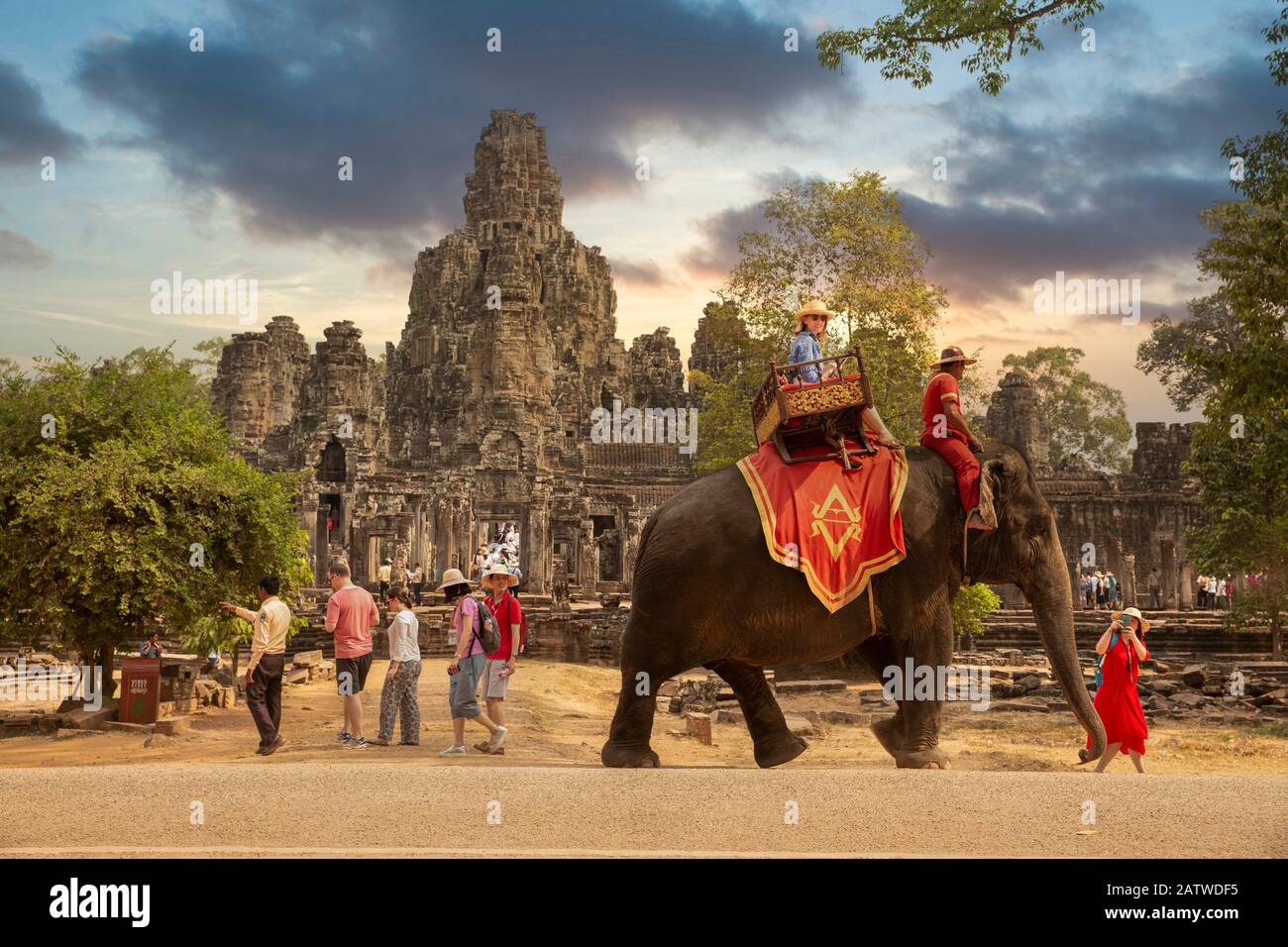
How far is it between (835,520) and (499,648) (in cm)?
438

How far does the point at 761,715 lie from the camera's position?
8.09 m

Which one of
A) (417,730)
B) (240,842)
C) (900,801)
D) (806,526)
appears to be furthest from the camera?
(417,730)

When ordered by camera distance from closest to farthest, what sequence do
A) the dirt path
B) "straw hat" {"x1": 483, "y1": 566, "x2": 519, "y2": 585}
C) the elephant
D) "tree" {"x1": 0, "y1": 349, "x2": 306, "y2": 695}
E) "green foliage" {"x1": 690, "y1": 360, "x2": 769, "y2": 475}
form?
the elephant → the dirt path → "straw hat" {"x1": 483, "y1": 566, "x2": 519, "y2": 585} → "tree" {"x1": 0, "y1": 349, "x2": 306, "y2": 695} → "green foliage" {"x1": 690, "y1": 360, "x2": 769, "y2": 475}

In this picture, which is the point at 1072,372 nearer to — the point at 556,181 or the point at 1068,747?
the point at 556,181

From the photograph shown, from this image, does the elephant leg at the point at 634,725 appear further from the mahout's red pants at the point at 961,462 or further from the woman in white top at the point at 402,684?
the woman in white top at the point at 402,684

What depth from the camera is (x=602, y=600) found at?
31.0 metres

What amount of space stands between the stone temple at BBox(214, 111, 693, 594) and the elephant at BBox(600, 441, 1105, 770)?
13.4 meters

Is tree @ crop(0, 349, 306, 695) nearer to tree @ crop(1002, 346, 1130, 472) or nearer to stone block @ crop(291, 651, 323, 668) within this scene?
stone block @ crop(291, 651, 323, 668)

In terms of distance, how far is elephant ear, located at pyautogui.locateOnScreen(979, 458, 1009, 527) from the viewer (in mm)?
7660

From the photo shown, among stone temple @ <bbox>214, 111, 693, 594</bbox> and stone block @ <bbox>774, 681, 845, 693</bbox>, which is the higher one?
stone temple @ <bbox>214, 111, 693, 594</bbox>

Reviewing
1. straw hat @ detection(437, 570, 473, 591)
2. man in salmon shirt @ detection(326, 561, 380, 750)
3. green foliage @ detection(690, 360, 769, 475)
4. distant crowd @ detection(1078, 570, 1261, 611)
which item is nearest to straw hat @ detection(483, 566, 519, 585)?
straw hat @ detection(437, 570, 473, 591)

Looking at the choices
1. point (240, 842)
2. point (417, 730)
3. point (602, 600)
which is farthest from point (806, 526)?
point (602, 600)

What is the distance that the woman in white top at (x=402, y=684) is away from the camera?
433 inches

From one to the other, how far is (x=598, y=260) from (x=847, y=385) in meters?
66.2
